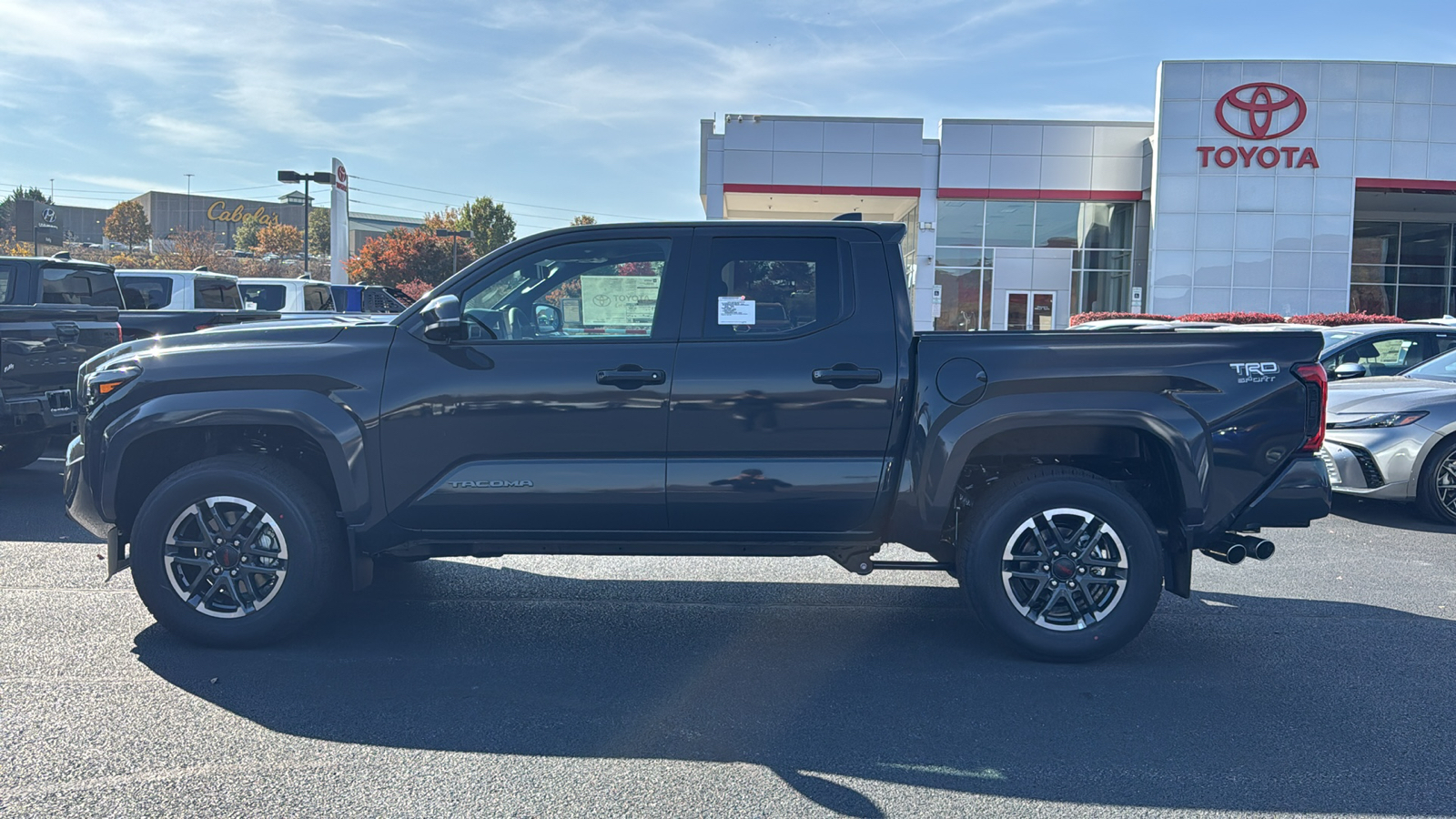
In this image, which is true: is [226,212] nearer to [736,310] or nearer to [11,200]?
[11,200]

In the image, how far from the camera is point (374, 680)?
462 centimetres

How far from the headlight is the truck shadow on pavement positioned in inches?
46.7

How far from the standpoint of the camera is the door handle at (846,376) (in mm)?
4777

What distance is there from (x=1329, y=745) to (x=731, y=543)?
2489 mm

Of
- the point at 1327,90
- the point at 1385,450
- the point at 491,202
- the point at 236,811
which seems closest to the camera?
the point at 236,811

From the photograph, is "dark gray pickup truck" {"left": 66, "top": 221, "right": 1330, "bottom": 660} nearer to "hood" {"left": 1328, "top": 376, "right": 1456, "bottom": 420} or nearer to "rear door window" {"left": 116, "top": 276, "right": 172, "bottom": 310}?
"hood" {"left": 1328, "top": 376, "right": 1456, "bottom": 420}

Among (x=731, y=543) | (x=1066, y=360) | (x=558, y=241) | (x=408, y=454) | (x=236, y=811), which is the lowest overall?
(x=236, y=811)

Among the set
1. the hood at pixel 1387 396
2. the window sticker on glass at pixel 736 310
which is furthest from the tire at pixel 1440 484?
the window sticker on glass at pixel 736 310

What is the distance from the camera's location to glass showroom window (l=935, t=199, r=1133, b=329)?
3341cm

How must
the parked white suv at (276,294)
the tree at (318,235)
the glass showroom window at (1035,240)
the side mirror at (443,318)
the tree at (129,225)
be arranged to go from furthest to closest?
1. the tree at (318,235)
2. the tree at (129,225)
3. the glass showroom window at (1035,240)
4. the parked white suv at (276,294)
5. the side mirror at (443,318)

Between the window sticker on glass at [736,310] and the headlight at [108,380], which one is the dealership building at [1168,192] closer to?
the window sticker on glass at [736,310]

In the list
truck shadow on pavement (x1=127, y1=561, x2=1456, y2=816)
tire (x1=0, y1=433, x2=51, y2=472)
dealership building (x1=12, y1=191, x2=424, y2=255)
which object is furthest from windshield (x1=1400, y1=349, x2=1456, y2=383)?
dealership building (x1=12, y1=191, x2=424, y2=255)

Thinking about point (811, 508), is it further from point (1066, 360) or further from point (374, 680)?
point (374, 680)

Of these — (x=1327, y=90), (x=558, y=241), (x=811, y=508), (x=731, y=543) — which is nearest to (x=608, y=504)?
(x=731, y=543)
